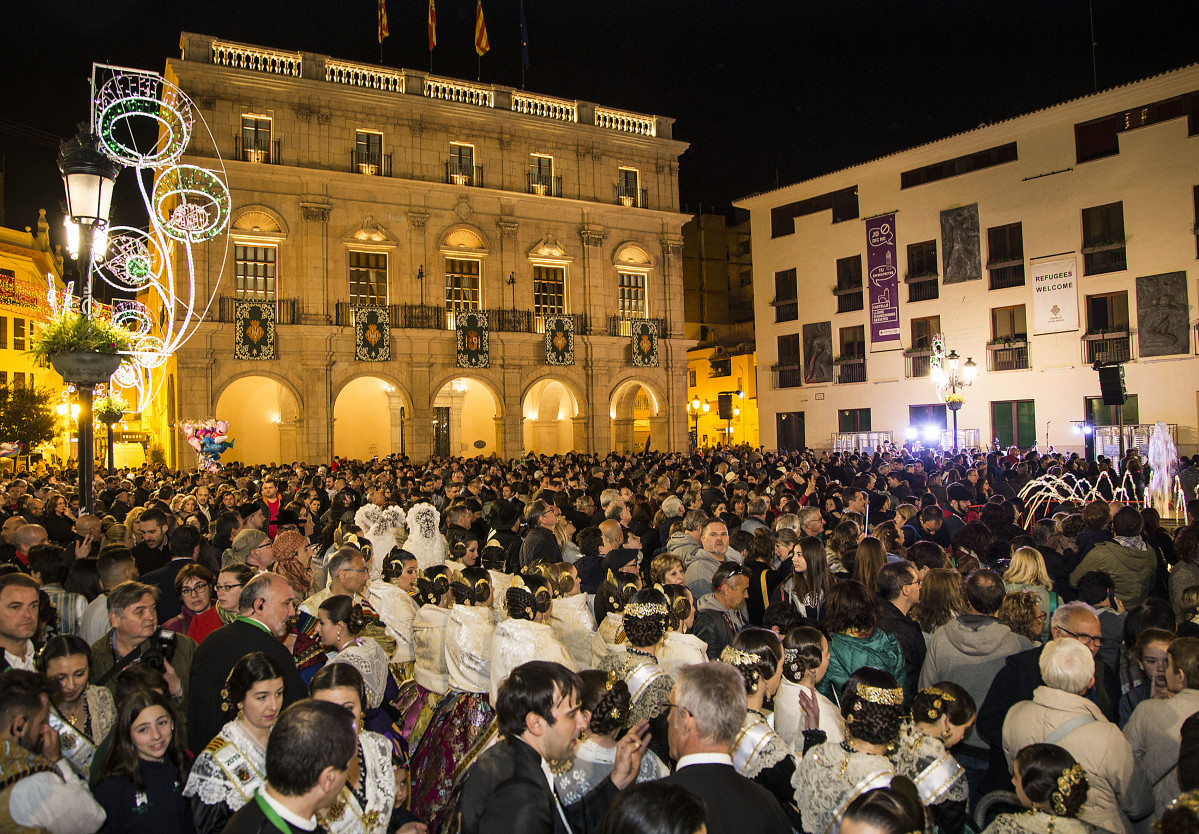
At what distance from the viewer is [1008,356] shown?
94.7 ft

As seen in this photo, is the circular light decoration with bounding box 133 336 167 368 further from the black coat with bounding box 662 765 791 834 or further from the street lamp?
the black coat with bounding box 662 765 791 834

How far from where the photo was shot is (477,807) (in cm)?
279

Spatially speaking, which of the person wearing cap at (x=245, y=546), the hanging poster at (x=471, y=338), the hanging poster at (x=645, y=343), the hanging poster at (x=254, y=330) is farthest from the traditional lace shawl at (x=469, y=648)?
the hanging poster at (x=645, y=343)

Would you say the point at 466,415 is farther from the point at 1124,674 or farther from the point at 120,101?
the point at 1124,674

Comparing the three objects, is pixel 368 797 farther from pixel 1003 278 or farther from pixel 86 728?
pixel 1003 278

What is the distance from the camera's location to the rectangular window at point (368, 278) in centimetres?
2761

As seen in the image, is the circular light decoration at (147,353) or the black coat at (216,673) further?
the circular light decoration at (147,353)

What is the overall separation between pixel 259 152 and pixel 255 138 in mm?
631

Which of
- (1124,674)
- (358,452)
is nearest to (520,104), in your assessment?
(358,452)

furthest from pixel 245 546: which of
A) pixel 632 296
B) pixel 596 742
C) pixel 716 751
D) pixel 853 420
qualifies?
pixel 853 420

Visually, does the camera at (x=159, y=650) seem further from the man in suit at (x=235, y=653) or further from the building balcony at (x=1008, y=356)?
the building balcony at (x=1008, y=356)

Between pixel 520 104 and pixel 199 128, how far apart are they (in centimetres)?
1148

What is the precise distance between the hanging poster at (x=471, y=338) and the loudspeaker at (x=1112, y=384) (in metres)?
19.2

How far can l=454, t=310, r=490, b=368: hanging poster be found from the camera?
93.6 feet
